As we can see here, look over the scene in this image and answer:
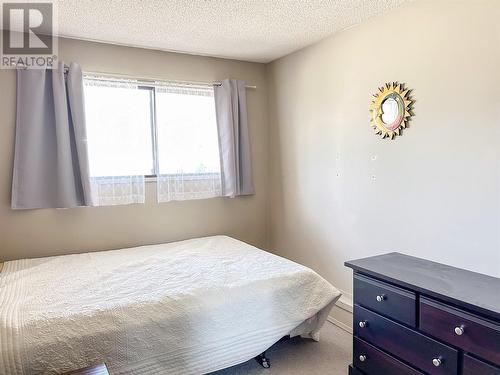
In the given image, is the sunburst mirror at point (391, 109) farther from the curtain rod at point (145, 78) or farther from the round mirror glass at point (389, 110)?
the curtain rod at point (145, 78)

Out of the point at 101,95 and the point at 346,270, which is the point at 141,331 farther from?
the point at 101,95

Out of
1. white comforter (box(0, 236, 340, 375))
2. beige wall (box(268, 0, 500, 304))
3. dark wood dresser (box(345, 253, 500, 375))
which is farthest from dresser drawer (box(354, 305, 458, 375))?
beige wall (box(268, 0, 500, 304))

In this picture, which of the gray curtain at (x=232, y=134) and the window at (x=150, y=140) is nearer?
the window at (x=150, y=140)

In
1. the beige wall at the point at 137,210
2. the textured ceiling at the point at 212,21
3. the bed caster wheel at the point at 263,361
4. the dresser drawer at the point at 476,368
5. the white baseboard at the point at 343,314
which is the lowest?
the bed caster wheel at the point at 263,361

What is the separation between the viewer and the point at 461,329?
151 centimetres

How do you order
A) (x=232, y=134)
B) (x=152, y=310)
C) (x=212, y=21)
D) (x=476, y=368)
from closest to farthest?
(x=476, y=368)
(x=152, y=310)
(x=212, y=21)
(x=232, y=134)

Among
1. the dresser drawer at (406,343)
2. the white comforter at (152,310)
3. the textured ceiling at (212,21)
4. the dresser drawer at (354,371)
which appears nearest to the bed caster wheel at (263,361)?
the white comforter at (152,310)

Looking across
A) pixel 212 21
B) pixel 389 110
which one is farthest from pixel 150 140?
pixel 389 110

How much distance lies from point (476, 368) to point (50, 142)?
3.10 m

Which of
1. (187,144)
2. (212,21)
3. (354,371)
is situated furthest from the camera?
(187,144)

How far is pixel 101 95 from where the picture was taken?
3.09 meters

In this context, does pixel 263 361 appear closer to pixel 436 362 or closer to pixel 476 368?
pixel 436 362

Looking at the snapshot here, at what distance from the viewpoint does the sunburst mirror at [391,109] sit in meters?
2.41

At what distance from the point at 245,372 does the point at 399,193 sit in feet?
5.10
